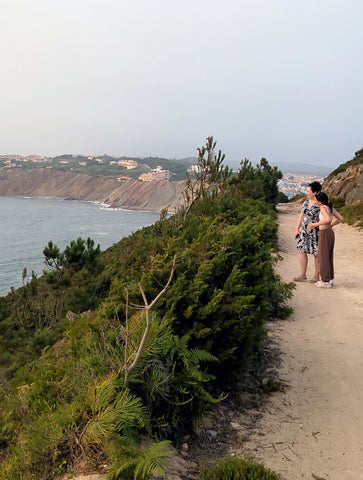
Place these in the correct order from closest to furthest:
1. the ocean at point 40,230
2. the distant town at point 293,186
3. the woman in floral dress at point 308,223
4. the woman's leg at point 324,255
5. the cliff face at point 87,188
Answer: the woman's leg at point 324,255 → the woman in floral dress at point 308,223 → the ocean at point 40,230 → the distant town at point 293,186 → the cliff face at point 87,188

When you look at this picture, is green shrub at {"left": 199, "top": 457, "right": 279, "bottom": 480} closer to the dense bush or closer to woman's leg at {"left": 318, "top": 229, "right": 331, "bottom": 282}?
the dense bush

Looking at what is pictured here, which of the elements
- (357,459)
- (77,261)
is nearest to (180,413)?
(357,459)

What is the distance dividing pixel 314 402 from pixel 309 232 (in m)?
4.34

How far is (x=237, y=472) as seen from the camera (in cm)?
226

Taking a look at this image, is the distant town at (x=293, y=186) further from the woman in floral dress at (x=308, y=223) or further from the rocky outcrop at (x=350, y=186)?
the woman in floral dress at (x=308, y=223)

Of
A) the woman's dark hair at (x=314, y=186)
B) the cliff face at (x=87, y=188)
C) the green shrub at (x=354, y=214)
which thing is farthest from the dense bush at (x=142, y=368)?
the cliff face at (x=87, y=188)

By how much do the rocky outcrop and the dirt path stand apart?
545 inches

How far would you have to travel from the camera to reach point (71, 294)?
1158 centimetres

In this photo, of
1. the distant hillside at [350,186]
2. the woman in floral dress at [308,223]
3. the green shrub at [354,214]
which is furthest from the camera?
the distant hillside at [350,186]

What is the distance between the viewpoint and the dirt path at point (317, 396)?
2.75 m

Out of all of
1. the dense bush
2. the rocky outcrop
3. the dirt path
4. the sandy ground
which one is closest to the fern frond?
the dense bush

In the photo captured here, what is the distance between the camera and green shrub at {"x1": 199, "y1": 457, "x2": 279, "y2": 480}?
7.36 ft

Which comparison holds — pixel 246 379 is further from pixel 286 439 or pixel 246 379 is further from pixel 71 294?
pixel 71 294

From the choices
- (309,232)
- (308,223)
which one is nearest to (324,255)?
(309,232)
